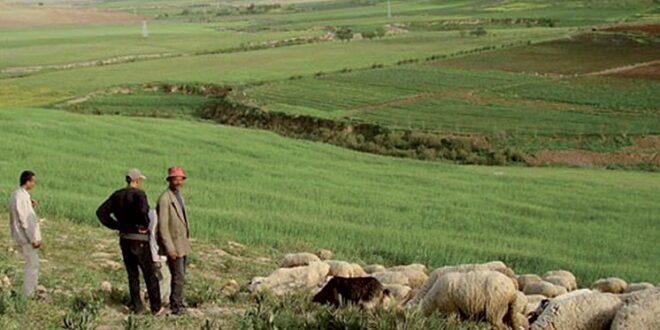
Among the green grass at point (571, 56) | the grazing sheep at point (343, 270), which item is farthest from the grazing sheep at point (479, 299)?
the green grass at point (571, 56)

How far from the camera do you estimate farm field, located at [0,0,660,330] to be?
635 inches

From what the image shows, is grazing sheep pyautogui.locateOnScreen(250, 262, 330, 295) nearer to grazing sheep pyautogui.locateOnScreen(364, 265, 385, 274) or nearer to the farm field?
the farm field

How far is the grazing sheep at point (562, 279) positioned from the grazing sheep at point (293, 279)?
13.5ft

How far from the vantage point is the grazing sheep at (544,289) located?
1497 centimetres

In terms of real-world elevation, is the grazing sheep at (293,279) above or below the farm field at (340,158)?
above

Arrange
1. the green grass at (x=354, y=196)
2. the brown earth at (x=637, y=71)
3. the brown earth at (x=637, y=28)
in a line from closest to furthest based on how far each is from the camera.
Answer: the green grass at (x=354, y=196) → the brown earth at (x=637, y=71) → the brown earth at (x=637, y=28)

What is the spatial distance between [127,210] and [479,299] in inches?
180

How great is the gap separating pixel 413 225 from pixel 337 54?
60.6m

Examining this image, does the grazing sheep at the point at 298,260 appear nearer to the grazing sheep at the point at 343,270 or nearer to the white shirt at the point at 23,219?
the grazing sheep at the point at 343,270

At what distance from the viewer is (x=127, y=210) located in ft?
38.5

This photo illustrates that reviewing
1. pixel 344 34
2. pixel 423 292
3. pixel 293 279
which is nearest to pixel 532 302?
pixel 423 292

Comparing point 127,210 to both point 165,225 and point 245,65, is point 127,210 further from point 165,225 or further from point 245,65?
point 245,65

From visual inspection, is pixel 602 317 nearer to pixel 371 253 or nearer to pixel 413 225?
pixel 371 253

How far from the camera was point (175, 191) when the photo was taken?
12141 millimetres
